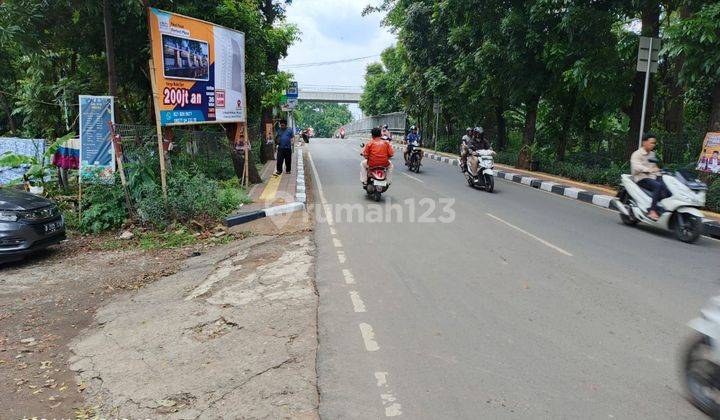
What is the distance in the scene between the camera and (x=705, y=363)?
133 inches

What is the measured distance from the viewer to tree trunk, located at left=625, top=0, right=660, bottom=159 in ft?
46.2

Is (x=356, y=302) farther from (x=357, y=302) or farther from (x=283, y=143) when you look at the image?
(x=283, y=143)

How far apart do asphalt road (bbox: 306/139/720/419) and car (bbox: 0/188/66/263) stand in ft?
14.3

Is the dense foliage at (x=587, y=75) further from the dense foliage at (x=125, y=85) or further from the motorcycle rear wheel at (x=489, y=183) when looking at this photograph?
the dense foliage at (x=125, y=85)

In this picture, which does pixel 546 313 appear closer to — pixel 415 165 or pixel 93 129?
pixel 93 129

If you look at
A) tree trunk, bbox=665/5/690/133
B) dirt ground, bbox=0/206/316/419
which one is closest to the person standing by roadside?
dirt ground, bbox=0/206/316/419

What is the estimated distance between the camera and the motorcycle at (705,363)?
324cm

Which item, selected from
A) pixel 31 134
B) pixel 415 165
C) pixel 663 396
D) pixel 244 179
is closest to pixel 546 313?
pixel 663 396

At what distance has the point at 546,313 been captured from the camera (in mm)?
5023

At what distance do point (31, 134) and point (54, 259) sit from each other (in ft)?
41.4

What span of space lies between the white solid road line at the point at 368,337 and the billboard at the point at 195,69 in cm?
716

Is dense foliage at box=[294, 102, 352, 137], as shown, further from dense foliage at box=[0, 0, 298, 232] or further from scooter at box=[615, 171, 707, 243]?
scooter at box=[615, 171, 707, 243]

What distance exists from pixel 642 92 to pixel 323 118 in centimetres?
9827

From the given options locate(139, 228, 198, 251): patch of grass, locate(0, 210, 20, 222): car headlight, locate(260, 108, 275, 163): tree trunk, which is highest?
locate(260, 108, 275, 163): tree trunk
